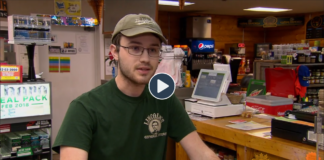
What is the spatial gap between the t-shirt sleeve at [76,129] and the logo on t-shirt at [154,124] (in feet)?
0.90

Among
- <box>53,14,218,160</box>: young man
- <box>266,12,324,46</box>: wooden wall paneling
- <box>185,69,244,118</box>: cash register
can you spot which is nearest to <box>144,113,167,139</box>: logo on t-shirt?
<box>53,14,218,160</box>: young man

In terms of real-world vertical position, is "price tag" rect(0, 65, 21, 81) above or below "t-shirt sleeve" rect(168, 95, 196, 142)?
above

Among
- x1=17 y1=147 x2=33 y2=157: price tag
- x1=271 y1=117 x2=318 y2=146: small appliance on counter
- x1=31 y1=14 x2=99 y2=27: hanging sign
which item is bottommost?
x1=17 y1=147 x2=33 y2=157: price tag

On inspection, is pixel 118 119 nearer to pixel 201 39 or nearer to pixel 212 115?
pixel 212 115

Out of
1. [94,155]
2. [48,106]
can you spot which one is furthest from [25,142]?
[94,155]

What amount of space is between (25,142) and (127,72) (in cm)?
238

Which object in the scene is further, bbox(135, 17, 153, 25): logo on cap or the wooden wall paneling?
the wooden wall paneling

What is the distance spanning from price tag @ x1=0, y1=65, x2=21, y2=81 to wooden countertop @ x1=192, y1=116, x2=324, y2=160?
73.5 inches

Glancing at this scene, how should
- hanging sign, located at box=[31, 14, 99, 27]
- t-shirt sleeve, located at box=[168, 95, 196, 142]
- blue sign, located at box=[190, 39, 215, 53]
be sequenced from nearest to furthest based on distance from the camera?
t-shirt sleeve, located at box=[168, 95, 196, 142], hanging sign, located at box=[31, 14, 99, 27], blue sign, located at box=[190, 39, 215, 53]

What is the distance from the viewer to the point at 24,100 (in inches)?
125

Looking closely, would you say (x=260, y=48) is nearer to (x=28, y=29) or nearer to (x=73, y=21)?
(x=73, y=21)

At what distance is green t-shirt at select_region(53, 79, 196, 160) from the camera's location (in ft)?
4.21

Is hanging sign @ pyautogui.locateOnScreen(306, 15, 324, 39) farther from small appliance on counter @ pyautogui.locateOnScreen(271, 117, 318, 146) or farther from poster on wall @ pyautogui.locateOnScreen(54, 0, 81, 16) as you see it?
small appliance on counter @ pyautogui.locateOnScreen(271, 117, 318, 146)
